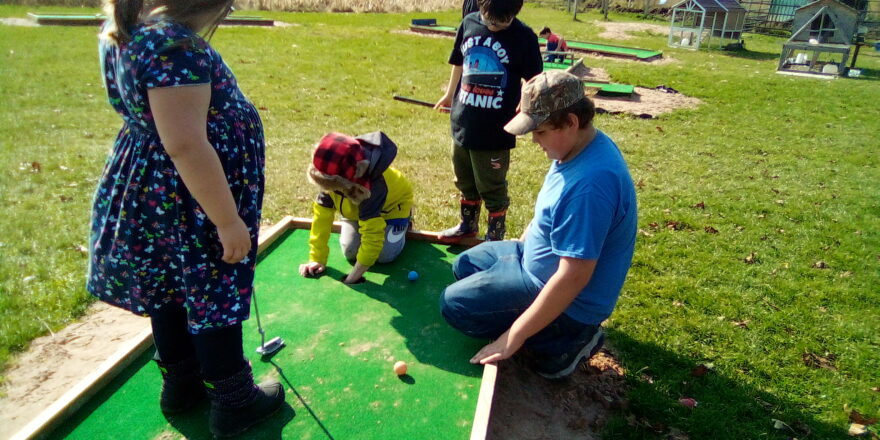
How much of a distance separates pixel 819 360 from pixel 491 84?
2696 mm

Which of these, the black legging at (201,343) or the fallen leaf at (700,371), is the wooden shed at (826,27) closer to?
the fallen leaf at (700,371)

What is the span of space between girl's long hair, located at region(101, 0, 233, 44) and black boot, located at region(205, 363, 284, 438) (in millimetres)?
1420

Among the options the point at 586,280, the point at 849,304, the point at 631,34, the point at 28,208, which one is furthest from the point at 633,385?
the point at 631,34

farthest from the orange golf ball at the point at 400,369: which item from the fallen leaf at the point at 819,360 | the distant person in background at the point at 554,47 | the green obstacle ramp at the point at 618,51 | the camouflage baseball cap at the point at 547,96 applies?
the green obstacle ramp at the point at 618,51

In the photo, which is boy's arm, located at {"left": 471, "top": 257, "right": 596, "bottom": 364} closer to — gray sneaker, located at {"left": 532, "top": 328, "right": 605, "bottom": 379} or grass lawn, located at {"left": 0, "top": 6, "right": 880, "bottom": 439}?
gray sneaker, located at {"left": 532, "top": 328, "right": 605, "bottom": 379}

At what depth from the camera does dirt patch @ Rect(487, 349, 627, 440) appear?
285 centimetres

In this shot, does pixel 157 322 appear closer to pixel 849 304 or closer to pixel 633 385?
pixel 633 385

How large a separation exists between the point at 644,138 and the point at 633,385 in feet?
19.2

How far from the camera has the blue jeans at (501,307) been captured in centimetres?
296

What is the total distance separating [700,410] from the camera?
3.02 m

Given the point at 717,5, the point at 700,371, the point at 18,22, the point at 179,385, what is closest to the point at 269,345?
the point at 179,385

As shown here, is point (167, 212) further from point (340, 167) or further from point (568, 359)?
point (568, 359)

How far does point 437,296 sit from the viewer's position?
374 centimetres

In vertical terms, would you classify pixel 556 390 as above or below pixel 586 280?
below
